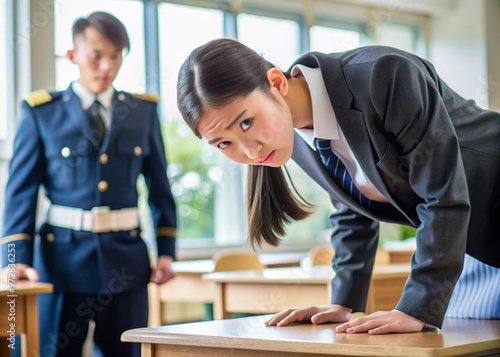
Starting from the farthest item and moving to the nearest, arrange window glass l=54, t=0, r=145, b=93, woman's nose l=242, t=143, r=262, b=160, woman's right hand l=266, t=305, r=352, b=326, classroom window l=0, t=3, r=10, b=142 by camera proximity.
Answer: window glass l=54, t=0, r=145, b=93 → classroom window l=0, t=3, r=10, b=142 → woman's right hand l=266, t=305, r=352, b=326 → woman's nose l=242, t=143, r=262, b=160

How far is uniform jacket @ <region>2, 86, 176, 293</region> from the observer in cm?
272

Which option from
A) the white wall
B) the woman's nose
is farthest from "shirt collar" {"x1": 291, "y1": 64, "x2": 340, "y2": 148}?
the white wall

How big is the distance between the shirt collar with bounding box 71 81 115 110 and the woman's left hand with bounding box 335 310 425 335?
1.80 metres

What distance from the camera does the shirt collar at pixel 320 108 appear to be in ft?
4.69

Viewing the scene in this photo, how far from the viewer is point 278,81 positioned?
1.43 meters

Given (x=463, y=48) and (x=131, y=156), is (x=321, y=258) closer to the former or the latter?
(x=131, y=156)

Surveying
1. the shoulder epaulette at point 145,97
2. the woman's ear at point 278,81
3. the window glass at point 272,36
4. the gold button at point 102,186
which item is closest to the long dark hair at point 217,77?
the woman's ear at point 278,81

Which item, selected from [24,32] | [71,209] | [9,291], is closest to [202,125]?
[9,291]

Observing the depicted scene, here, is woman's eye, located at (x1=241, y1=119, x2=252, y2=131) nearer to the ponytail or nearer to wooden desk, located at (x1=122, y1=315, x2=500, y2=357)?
the ponytail

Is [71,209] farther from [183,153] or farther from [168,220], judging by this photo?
[183,153]

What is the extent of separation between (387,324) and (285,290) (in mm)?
1623

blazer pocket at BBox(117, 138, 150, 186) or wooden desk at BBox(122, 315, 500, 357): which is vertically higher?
blazer pocket at BBox(117, 138, 150, 186)

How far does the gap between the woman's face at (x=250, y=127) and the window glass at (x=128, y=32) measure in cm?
338

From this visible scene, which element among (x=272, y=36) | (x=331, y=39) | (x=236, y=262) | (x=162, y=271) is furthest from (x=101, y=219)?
(x=331, y=39)
